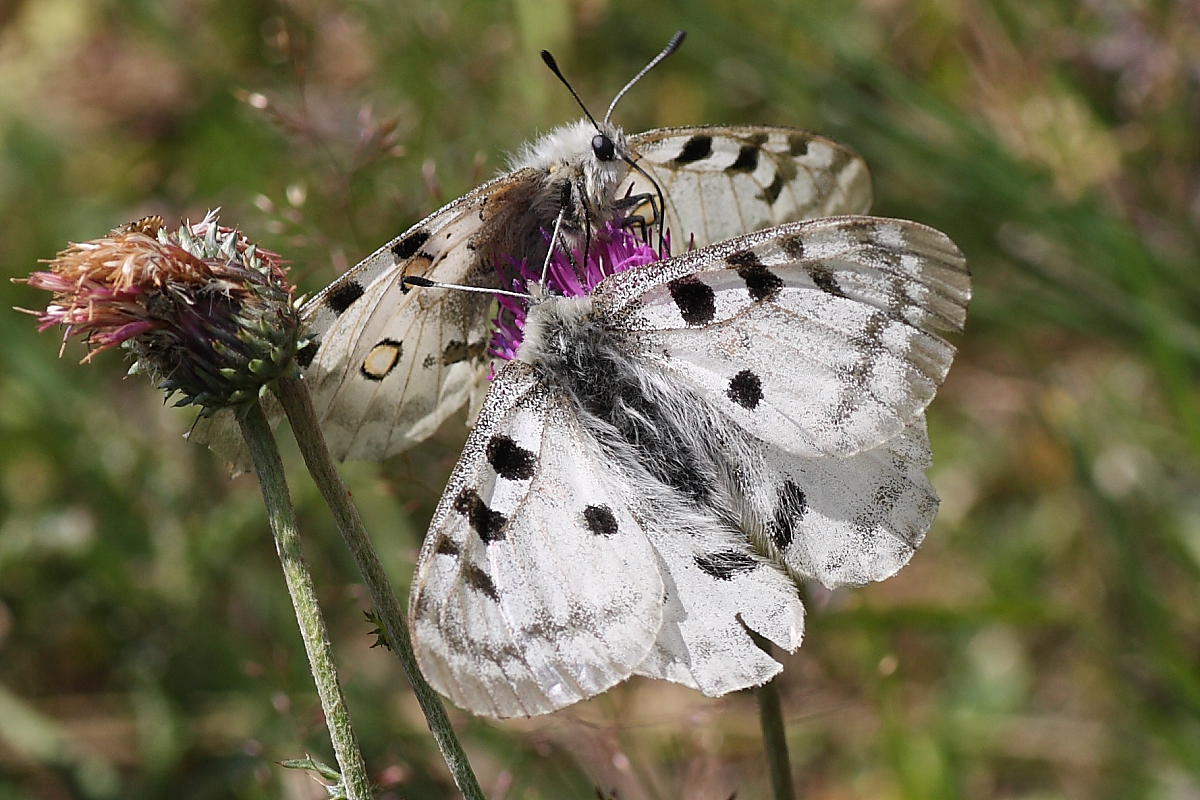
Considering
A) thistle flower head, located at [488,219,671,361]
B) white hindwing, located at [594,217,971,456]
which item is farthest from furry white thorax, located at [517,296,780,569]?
thistle flower head, located at [488,219,671,361]

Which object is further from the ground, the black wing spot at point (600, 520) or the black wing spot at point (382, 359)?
the black wing spot at point (382, 359)

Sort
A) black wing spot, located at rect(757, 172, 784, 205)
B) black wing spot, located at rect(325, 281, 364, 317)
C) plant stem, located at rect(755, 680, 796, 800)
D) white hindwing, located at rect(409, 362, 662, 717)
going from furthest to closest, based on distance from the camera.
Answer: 1. black wing spot, located at rect(757, 172, 784, 205)
2. black wing spot, located at rect(325, 281, 364, 317)
3. plant stem, located at rect(755, 680, 796, 800)
4. white hindwing, located at rect(409, 362, 662, 717)

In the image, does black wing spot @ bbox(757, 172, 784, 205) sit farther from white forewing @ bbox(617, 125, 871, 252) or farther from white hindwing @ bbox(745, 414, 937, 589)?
white hindwing @ bbox(745, 414, 937, 589)

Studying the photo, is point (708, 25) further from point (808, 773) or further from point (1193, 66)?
point (808, 773)

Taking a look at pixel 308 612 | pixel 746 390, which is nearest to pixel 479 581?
pixel 308 612

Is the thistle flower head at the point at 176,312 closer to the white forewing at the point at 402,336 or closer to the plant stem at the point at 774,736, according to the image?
the white forewing at the point at 402,336

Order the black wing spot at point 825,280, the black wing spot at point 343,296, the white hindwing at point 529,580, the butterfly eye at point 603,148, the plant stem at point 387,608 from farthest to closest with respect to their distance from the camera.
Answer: the butterfly eye at point 603,148 → the black wing spot at point 343,296 → the black wing spot at point 825,280 → the plant stem at point 387,608 → the white hindwing at point 529,580

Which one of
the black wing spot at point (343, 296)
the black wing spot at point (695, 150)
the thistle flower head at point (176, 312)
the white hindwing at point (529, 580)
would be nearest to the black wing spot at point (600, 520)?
the white hindwing at point (529, 580)
